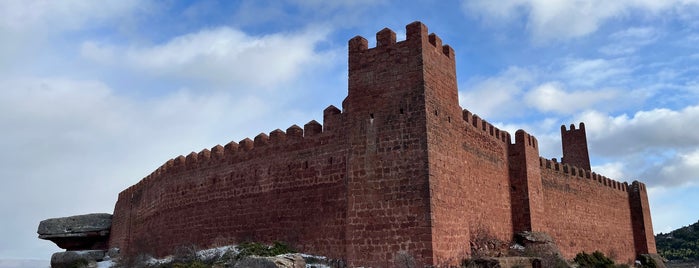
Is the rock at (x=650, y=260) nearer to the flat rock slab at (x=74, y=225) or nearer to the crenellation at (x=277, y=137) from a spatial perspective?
the crenellation at (x=277, y=137)

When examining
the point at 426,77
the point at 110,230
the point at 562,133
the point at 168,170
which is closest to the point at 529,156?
the point at 426,77

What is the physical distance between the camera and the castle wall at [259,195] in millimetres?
15617

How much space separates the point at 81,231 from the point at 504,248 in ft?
68.2

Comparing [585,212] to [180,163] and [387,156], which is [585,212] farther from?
[180,163]

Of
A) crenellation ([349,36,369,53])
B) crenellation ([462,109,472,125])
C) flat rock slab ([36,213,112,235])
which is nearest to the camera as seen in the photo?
crenellation ([349,36,369,53])

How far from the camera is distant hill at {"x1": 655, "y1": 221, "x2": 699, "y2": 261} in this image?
4776 centimetres

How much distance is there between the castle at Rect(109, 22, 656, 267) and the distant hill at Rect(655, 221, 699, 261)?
30336mm

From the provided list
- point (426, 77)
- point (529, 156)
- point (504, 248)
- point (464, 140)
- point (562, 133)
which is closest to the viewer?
point (426, 77)

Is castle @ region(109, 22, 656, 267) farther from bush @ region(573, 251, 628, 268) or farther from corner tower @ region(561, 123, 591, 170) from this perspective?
corner tower @ region(561, 123, 591, 170)

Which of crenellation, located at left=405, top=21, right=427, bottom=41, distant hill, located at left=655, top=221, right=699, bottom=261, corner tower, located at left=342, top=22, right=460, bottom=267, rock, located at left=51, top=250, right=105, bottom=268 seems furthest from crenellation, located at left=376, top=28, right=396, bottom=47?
distant hill, located at left=655, top=221, right=699, bottom=261

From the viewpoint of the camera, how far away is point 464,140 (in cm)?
1666

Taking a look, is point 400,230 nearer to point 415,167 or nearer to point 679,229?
point 415,167

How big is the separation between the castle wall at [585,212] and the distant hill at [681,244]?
2136 centimetres

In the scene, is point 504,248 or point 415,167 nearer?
point 415,167
